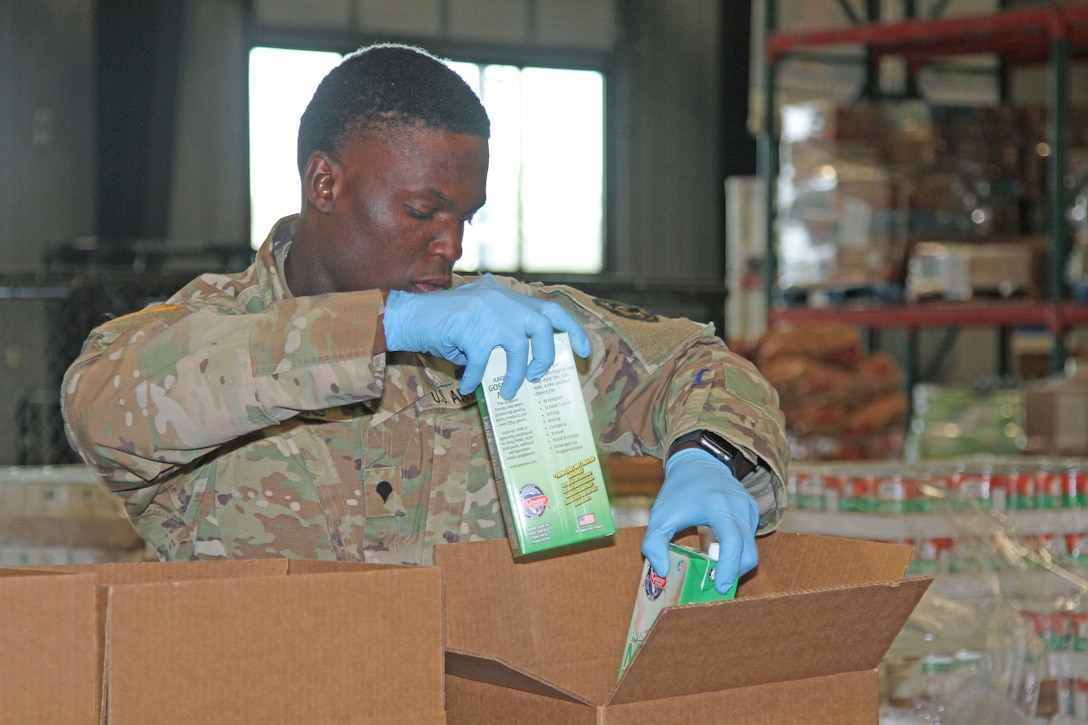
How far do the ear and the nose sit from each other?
159 millimetres

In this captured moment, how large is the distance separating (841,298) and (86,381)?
4.32 metres

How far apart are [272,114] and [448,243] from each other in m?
7.56

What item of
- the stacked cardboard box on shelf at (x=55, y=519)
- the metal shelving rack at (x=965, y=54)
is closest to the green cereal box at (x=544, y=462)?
the stacked cardboard box on shelf at (x=55, y=519)

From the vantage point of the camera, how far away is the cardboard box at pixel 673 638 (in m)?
0.99

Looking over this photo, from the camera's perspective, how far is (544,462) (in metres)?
1.15

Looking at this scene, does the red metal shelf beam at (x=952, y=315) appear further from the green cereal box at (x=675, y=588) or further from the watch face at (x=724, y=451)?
the green cereal box at (x=675, y=588)

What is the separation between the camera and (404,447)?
5.57 ft

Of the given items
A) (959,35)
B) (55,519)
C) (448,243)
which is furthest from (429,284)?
(959,35)

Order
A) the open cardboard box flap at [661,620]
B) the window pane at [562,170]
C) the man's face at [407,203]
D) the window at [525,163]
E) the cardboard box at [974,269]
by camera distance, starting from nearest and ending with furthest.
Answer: the open cardboard box flap at [661,620] → the man's face at [407,203] → the cardboard box at [974,269] → the window at [525,163] → the window pane at [562,170]

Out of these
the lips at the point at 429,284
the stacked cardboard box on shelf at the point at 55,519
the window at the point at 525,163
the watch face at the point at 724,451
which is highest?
the window at the point at 525,163

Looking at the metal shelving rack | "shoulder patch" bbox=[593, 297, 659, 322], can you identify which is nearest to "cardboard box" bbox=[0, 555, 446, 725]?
"shoulder patch" bbox=[593, 297, 659, 322]

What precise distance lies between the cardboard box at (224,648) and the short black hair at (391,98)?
2.52 ft

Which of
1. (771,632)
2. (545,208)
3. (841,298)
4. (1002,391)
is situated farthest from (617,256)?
(771,632)

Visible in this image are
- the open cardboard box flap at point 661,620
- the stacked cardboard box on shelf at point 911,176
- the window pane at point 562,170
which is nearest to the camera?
the open cardboard box flap at point 661,620
